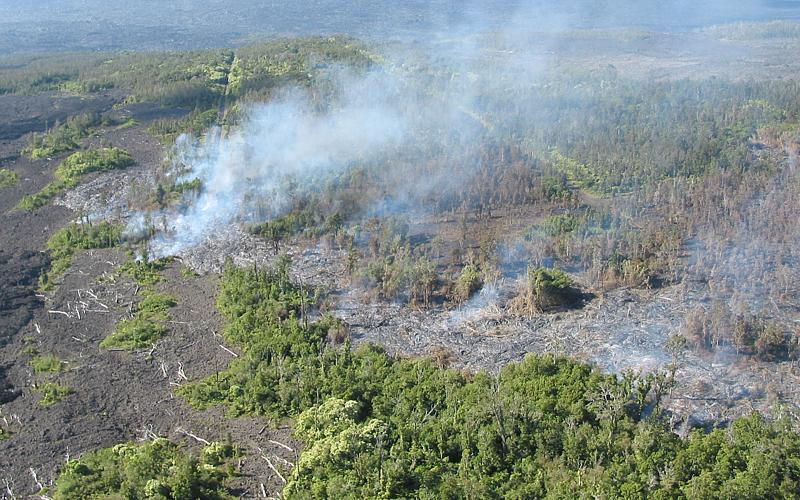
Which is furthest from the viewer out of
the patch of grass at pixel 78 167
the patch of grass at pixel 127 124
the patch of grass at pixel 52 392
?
the patch of grass at pixel 127 124

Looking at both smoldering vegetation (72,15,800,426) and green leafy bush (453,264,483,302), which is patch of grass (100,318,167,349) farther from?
green leafy bush (453,264,483,302)

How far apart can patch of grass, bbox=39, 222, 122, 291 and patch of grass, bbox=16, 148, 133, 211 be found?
16.3 ft

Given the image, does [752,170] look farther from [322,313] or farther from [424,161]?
[322,313]

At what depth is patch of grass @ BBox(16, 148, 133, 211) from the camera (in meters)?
33.4

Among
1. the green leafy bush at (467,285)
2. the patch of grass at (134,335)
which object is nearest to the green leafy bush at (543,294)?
the green leafy bush at (467,285)

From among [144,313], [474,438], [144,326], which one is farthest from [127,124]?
[474,438]

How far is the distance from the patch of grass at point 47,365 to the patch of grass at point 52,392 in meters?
0.82

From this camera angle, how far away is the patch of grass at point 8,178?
117 feet

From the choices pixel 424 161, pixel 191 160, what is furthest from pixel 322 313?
pixel 191 160

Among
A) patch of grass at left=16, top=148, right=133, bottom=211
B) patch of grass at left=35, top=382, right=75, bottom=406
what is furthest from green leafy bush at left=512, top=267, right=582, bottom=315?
A: patch of grass at left=16, top=148, right=133, bottom=211

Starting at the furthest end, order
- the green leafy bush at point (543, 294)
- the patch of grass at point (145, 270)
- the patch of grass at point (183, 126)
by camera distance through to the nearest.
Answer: the patch of grass at point (183, 126) → the patch of grass at point (145, 270) → the green leafy bush at point (543, 294)

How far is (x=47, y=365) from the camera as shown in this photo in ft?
64.9

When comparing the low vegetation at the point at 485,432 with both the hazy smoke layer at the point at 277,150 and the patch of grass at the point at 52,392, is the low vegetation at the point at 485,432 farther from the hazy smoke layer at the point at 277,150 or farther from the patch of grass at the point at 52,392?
the hazy smoke layer at the point at 277,150

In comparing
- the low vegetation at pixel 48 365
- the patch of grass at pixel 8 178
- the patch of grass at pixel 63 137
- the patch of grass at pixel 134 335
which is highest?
the patch of grass at pixel 63 137
